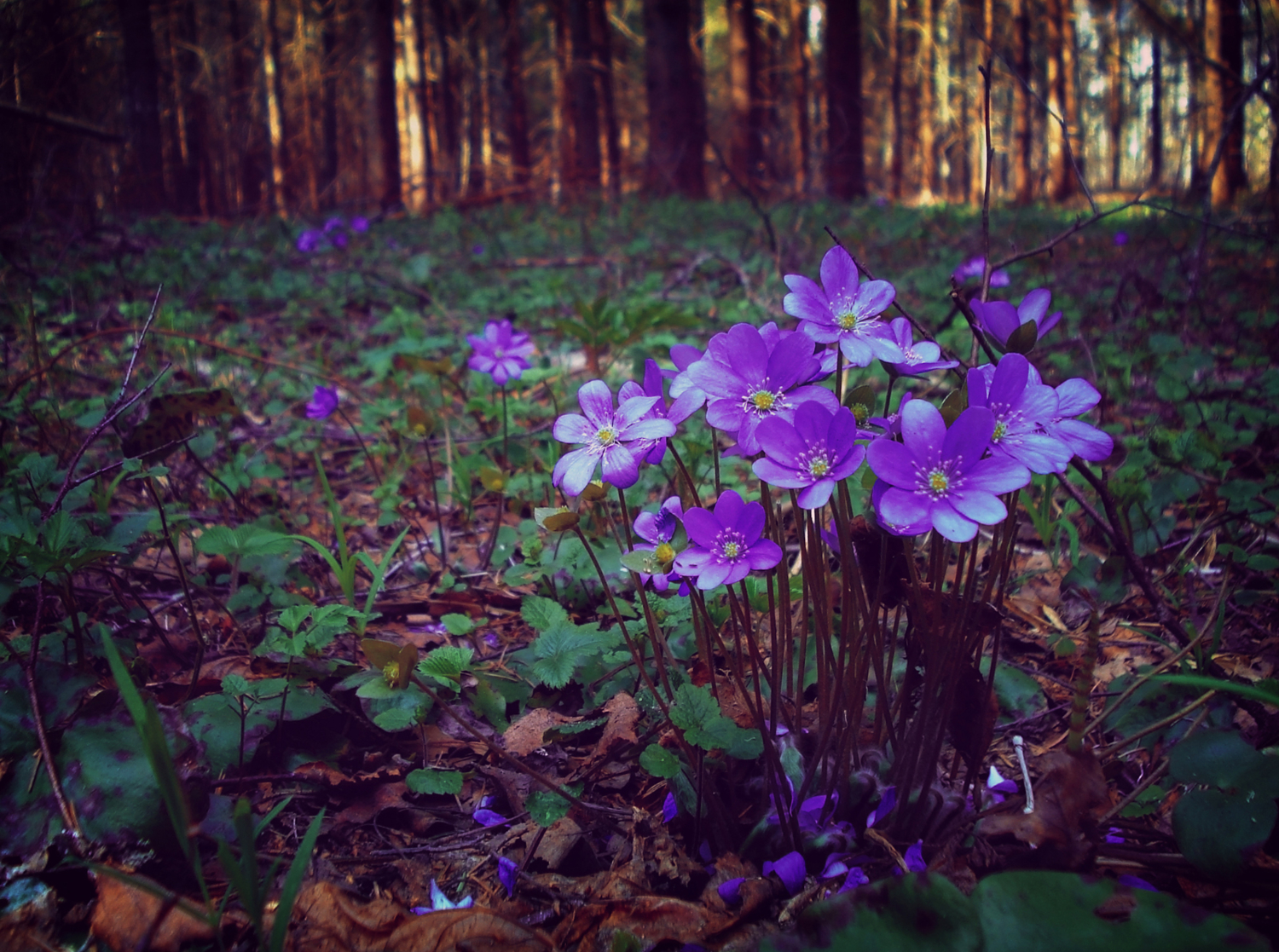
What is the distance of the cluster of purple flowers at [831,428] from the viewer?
790 mm

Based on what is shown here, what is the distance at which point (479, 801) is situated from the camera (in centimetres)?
122

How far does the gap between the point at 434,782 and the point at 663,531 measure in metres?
0.53

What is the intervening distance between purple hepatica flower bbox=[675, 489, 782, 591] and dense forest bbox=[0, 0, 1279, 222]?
0.88 meters

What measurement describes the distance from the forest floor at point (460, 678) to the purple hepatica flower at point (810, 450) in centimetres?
36

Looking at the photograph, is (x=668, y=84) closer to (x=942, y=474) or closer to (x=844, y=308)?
(x=844, y=308)

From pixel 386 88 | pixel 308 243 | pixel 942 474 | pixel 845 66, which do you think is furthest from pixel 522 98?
pixel 942 474

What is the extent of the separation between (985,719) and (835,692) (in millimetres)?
212

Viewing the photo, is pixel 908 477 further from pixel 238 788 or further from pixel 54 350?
pixel 54 350

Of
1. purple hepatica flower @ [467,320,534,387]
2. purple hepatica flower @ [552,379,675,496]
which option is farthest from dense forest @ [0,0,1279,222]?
purple hepatica flower @ [467,320,534,387]

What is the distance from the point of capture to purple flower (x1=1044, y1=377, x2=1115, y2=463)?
88 centimetres

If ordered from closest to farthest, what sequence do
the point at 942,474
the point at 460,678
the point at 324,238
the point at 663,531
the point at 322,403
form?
1. the point at 942,474
2. the point at 663,531
3. the point at 460,678
4. the point at 322,403
5. the point at 324,238

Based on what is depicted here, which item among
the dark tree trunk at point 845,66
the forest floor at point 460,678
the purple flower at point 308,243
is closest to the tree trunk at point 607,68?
the dark tree trunk at point 845,66

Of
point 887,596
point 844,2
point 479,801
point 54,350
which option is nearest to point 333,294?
point 54,350

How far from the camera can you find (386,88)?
13922 mm
